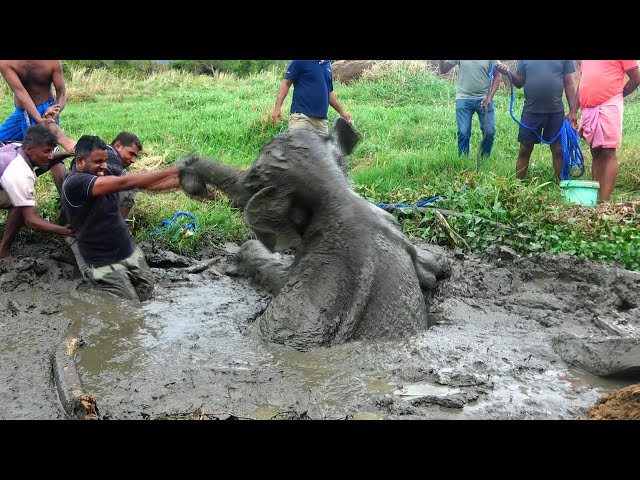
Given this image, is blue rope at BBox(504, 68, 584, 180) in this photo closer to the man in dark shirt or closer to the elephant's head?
the elephant's head

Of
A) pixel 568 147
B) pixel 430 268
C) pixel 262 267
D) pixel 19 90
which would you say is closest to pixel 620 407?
pixel 430 268

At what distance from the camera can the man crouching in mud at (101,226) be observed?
5.35 meters

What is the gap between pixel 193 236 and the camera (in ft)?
22.2

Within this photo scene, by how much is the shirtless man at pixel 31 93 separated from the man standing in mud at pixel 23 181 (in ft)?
2.08

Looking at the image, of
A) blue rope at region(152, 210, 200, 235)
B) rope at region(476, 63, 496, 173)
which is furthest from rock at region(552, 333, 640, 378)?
rope at region(476, 63, 496, 173)

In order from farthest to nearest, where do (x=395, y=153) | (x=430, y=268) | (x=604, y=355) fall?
(x=395, y=153)
(x=430, y=268)
(x=604, y=355)

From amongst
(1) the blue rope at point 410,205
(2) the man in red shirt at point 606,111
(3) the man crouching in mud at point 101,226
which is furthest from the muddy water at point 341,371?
(2) the man in red shirt at point 606,111

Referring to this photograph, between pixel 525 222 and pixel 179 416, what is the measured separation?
163 inches

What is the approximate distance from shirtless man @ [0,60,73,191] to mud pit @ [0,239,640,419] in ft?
5.95

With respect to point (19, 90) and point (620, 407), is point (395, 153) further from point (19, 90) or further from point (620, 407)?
point (620, 407)

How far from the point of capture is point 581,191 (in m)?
7.22

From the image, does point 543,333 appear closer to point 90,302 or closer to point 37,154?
point 90,302

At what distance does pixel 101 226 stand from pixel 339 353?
276 centimetres

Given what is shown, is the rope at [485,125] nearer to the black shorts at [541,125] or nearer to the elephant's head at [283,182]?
the black shorts at [541,125]
